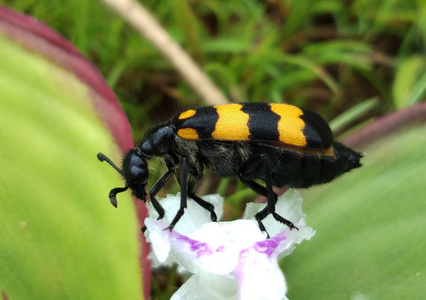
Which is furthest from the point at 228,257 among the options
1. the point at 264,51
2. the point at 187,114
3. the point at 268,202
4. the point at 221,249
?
the point at 264,51

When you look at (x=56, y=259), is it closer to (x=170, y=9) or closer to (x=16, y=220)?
(x=16, y=220)

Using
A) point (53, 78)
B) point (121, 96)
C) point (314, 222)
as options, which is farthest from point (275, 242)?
point (121, 96)

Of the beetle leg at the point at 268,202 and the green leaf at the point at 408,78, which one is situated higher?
the beetle leg at the point at 268,202

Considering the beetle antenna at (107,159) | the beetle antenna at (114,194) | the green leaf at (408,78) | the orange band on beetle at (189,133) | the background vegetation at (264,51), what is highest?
the beetle antenna at (107,159)

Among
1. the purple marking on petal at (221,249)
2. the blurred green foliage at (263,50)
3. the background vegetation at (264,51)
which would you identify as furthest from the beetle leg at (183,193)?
the blurred green foliage at (263,50)

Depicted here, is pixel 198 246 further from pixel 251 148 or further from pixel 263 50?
pixel 263 50

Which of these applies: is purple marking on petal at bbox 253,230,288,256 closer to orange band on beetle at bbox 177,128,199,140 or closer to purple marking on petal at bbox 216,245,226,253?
purple marking on petal at bbox 216,245,226,253

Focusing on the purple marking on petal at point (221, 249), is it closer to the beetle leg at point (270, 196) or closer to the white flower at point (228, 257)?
the white flower at point (228, 257)
